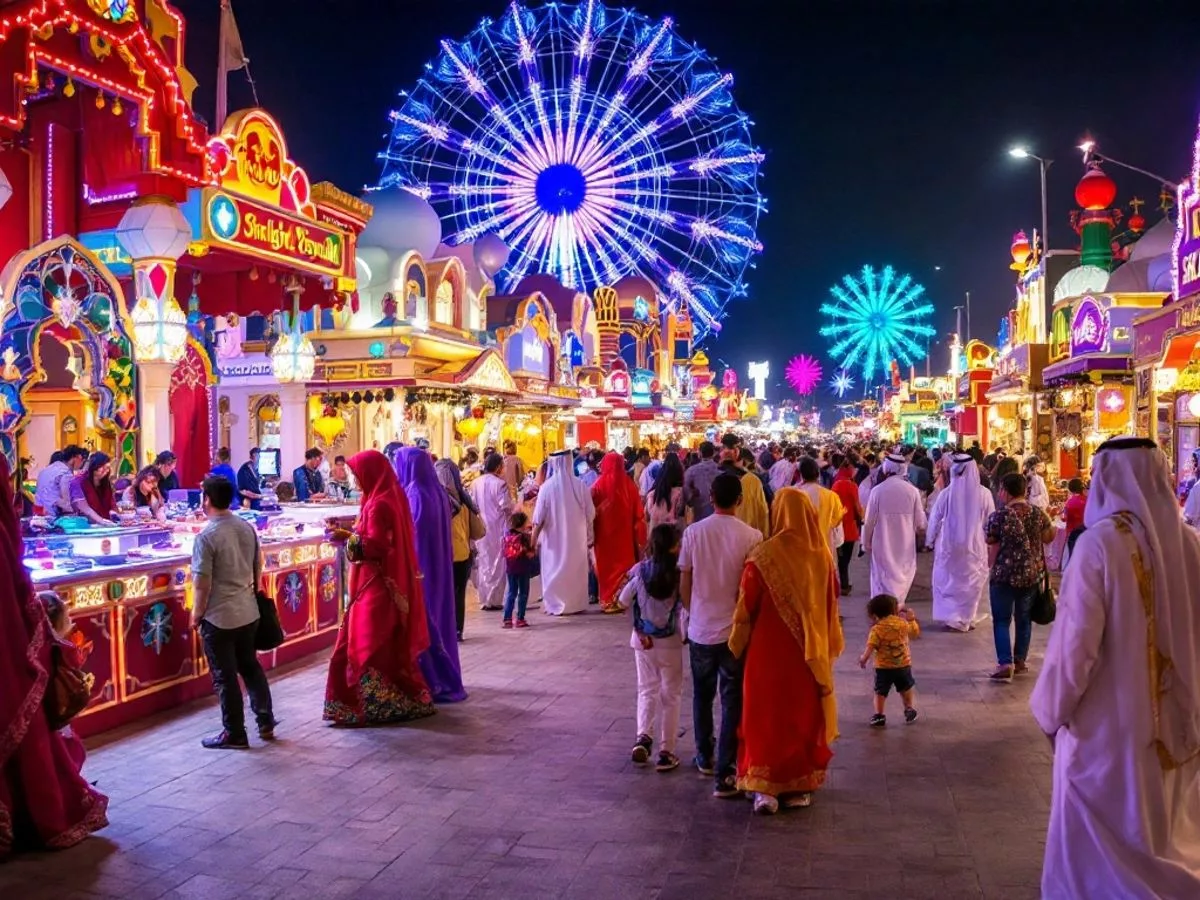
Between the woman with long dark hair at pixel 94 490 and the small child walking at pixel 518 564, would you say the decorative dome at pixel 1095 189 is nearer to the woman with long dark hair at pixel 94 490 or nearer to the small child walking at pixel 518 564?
the small child walking at pixel 518 564

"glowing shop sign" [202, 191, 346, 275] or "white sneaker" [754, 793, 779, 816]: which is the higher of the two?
"glowing shop sign" [202, 191, 346, 275]

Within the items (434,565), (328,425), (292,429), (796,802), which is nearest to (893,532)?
(434,565)

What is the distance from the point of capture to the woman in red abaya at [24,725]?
4617 mm

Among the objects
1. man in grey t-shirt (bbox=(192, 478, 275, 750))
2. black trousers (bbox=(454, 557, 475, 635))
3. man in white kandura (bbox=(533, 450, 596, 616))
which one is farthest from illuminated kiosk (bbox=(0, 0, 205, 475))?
man in white kandura (bbox=(533, 450, 596, 616))

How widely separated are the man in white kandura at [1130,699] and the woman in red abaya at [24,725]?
427 centimetres

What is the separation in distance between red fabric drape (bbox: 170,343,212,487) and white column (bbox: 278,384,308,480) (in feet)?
18.4

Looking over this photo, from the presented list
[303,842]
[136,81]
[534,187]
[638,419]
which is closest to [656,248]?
[534,187]

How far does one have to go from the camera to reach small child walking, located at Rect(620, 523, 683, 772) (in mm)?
5797

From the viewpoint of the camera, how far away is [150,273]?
8.84 metres

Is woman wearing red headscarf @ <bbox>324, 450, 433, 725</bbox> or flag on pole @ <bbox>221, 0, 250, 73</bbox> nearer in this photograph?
woman wearing red headscarf @ <bbox>324, 450, 433, 725</bbox>

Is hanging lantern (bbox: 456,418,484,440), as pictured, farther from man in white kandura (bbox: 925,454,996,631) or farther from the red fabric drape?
man in white kandura (bbox: 925,454,996,631)

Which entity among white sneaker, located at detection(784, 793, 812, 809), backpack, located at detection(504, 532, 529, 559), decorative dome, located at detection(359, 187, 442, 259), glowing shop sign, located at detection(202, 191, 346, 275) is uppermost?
decorative dome, located at detection(359, 187, 442, 259)

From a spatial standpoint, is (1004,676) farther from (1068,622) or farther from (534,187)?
(534,187)

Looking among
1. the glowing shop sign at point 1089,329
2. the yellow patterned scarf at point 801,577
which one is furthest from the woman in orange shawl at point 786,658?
the glowing shop sign at point 1089,329
